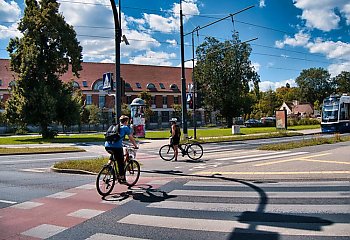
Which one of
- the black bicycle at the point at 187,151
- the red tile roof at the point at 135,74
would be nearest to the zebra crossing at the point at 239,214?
the black bicycle at the point at 187,151

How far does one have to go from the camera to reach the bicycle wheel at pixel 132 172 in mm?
9281

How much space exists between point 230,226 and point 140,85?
73.1 m

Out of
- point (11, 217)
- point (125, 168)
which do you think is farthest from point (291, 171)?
point (11, 217)

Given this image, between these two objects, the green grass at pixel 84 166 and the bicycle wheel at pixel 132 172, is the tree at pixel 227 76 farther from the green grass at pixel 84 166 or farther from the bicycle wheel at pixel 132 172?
the bicycle wheel at pixel 132 172

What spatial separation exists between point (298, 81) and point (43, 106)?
112 m

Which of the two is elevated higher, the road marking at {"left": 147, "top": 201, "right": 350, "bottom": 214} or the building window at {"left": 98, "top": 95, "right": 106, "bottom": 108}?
the building window at {"left": 98, "top": 95, "right": 106, "bottom": 108}

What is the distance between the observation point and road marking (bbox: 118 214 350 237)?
5.01m

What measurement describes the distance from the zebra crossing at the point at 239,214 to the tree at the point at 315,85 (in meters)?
125

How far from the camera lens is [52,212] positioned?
21.6 feet

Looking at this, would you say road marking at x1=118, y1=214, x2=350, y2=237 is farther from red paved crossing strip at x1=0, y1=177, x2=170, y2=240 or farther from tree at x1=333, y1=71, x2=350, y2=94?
tree at x1=333, y1=71, x2=350, y2=94

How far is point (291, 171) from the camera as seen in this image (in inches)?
416

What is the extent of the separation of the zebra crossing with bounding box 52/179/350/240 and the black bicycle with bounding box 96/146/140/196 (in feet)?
3.36

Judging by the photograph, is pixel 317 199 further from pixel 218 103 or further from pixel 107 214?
pixel 218 103

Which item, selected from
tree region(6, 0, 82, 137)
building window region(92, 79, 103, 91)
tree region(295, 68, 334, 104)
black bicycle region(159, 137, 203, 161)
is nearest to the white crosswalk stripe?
black bicycle region(159, 137, 203, 161)
